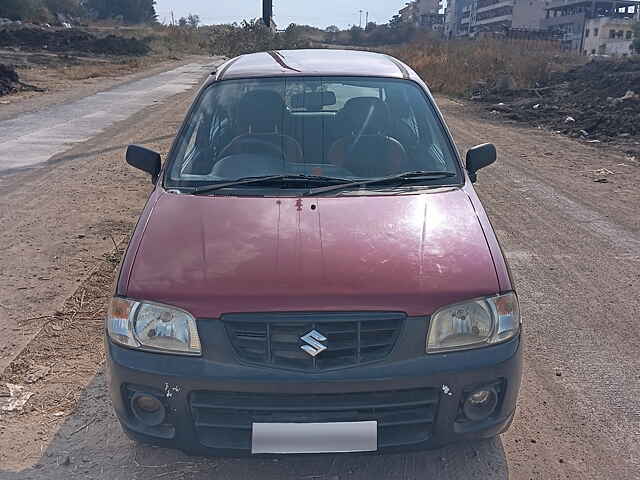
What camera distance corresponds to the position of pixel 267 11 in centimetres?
1734

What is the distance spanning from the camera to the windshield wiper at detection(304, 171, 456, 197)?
3.53 metres

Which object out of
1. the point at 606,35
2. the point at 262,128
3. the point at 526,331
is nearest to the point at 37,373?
the point at 262,128

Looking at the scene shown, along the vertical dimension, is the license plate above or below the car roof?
below

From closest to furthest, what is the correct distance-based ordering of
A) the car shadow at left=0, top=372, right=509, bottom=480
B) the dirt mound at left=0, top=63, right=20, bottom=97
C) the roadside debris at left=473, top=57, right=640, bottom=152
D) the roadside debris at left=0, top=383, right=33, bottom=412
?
the car shadow at left=0, top=372, right=509, bottom=480 → the roadside debris at left=0, top=383, right=33, bottom=412 → the roadside debris at left=473, top=57, right=640, bottom=152 → the dirt mound at left=0, top=63, right=20, bottom=97

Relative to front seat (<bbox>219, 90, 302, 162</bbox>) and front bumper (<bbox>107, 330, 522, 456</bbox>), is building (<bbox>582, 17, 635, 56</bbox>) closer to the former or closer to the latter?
front seat (<bbox>219, 90, 302, 162</bbox>)

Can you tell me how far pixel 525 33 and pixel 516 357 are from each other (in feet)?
221

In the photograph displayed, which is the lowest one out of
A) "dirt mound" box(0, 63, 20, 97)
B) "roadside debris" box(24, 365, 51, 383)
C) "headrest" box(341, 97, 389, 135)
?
"roadside debris" box(24, 365, 51, 383)

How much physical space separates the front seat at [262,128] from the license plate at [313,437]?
1.73m

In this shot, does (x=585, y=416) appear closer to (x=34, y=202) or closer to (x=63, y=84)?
(x=34, y=202)

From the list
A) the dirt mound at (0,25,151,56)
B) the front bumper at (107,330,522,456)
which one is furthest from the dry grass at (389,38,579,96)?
the front bumper at (107,330,522,456)

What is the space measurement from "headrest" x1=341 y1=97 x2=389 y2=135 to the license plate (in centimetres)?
199

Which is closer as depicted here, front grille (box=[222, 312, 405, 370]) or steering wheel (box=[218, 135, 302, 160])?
front grille (box=[222, 312, 405, 370])

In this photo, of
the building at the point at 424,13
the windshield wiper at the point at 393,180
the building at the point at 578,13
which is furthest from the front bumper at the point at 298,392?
the building at the point at 424,13

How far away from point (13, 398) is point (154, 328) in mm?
1361
